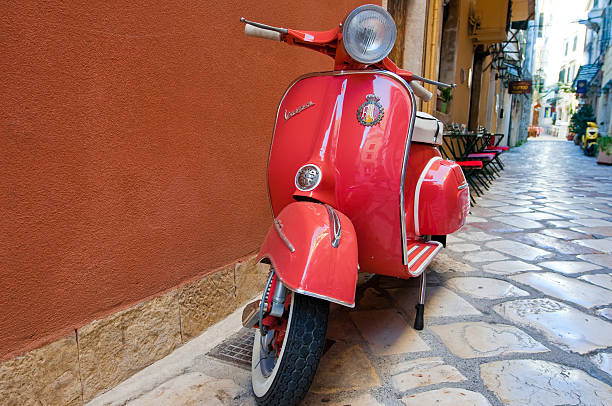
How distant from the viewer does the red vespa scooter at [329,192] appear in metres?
1.38

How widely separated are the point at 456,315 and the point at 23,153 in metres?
2.23

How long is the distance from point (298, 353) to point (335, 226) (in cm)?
45

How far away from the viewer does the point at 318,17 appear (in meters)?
3.04

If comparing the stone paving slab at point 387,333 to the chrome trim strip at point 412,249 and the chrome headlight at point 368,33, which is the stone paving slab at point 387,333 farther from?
the chrome headlight at point 368,33

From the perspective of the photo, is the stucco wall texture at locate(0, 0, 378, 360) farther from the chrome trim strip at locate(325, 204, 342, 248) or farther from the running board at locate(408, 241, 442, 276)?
the running board at locate(408, 241, 442, 276)

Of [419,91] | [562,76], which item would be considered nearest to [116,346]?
[419,91]

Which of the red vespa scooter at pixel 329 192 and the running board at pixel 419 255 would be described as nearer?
the red vespa scooter at pixel 329 192

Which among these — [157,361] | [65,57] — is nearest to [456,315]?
[157,361]

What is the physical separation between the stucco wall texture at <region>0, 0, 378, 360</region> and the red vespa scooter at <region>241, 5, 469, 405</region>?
43 cm

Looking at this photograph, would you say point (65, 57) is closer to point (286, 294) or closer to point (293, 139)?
point (293, 139)

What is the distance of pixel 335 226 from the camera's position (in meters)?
1.49

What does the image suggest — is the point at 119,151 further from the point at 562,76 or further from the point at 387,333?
the point at 562,76

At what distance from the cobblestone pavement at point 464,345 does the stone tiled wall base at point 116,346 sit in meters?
0.06

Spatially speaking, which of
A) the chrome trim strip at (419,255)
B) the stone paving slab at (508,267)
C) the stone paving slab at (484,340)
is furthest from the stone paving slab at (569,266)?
the chrome trim strip at (419,255)
